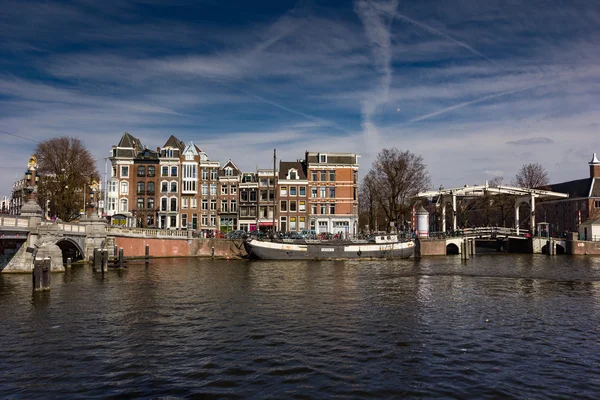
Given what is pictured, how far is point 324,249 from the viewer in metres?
58.3

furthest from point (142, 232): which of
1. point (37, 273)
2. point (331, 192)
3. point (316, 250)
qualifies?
point (331, 192)

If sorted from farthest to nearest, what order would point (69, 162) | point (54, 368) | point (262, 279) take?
point (69, 162), point (262, 279), point (54, 368)

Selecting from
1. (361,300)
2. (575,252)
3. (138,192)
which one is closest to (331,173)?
(138,192)

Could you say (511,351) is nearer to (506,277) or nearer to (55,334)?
(55,334)

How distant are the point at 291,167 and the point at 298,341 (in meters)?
65.1

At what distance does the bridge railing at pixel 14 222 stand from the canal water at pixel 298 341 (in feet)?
17.3

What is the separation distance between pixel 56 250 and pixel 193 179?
38.0 m

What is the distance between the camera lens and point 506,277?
39.9 m

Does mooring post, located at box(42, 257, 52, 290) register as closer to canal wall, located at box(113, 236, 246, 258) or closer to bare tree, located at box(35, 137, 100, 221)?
canal wall, located at box(113, 236, 246, 258)

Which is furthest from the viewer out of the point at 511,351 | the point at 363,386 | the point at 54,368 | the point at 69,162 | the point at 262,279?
the point at 69,162

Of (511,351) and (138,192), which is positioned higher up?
(138,192)

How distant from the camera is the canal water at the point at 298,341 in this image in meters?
13.8

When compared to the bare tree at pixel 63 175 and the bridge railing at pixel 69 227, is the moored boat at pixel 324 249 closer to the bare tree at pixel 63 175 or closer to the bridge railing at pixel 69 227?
the bridge railing at pixel 69 227

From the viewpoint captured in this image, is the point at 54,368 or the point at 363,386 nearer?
the point at 363,386
